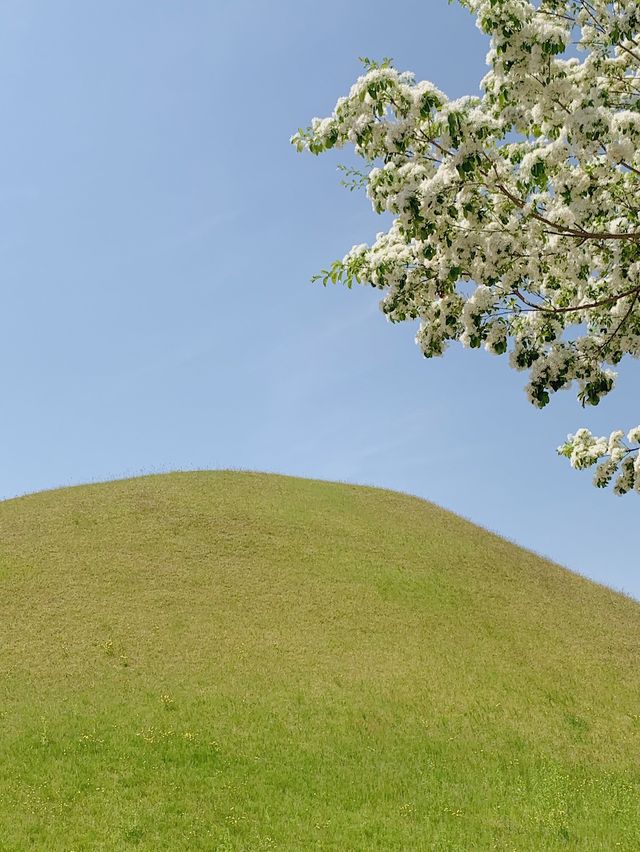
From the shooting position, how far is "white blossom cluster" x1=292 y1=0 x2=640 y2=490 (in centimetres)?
1280

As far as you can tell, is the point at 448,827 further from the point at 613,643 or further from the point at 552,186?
the point at 613,643

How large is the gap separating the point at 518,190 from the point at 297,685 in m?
17.0

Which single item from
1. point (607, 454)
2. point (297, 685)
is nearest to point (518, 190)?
point (607, 454)

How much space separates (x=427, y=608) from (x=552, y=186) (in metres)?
22.9

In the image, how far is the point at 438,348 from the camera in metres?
15.8

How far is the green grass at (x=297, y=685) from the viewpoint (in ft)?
59.9

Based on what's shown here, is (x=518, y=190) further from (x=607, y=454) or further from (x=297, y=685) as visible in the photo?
(x=297, y=685)

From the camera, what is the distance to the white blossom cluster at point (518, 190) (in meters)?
12.8

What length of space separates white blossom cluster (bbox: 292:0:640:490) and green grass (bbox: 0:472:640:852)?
1120 cm

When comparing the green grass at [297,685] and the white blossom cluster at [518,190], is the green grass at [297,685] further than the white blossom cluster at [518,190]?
Yes

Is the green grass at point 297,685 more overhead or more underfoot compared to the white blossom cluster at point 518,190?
more underfoot

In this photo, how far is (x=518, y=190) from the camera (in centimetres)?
1455

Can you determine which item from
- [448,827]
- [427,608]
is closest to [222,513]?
[427,608]

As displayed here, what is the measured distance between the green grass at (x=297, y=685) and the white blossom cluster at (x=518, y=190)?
11.2 m
